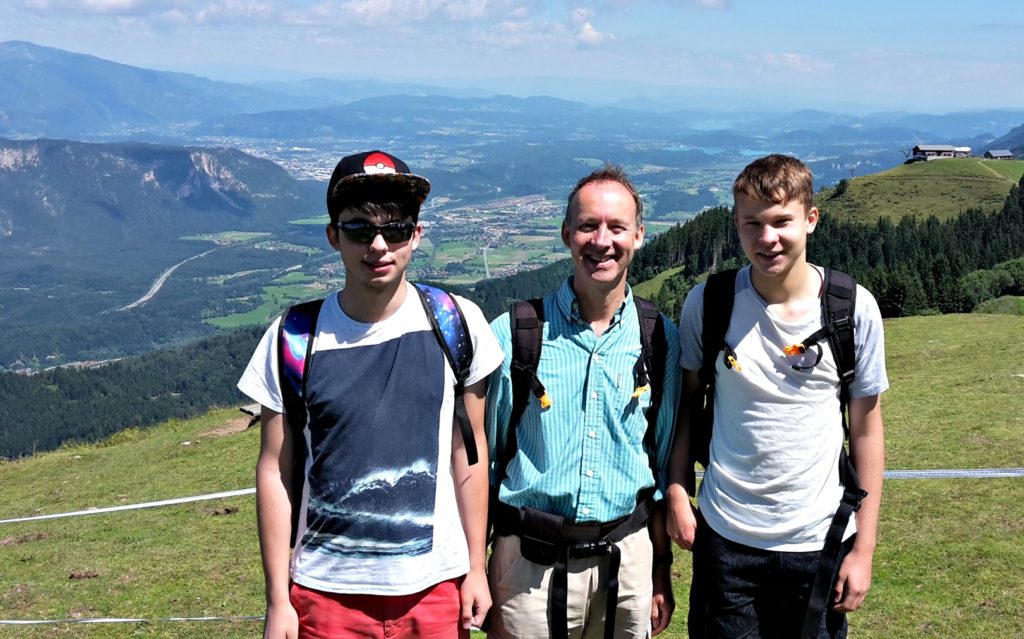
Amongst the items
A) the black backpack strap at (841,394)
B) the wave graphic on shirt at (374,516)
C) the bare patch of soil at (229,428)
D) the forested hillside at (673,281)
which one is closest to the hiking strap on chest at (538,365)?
the wave graphic on shirt at (374,516)

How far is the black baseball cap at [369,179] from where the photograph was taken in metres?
4.14

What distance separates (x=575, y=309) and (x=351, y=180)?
1453 millimetres

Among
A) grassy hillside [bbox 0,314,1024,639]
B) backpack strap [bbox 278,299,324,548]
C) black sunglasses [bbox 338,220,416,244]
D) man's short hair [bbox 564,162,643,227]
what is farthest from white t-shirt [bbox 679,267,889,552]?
grassy hillside [bbox 0,314,1024,639]

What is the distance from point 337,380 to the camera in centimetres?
417

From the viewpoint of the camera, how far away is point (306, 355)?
13.7ft

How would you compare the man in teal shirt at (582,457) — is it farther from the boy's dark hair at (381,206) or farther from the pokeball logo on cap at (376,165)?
the pokeball logo on cap at (376,165)

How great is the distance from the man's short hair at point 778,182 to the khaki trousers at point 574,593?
2018mm

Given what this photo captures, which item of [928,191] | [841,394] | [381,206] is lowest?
[928,191]

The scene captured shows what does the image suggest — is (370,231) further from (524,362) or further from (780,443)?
(780,443)

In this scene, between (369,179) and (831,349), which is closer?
(369,179)

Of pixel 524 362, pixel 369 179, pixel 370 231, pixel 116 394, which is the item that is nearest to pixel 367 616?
pixel 524 362

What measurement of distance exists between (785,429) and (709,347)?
61 cm

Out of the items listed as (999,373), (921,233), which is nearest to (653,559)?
(999,373)

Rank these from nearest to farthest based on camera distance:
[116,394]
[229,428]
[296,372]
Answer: [296,372] < [229,428] < [116,394]
